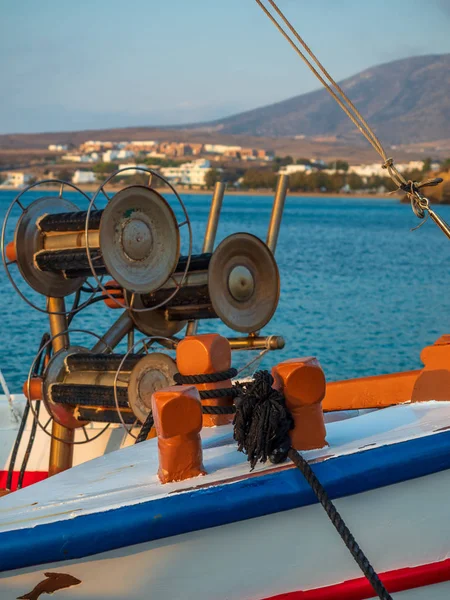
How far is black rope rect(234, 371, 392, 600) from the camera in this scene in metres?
3.09

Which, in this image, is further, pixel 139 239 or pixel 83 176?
pixel 83 176

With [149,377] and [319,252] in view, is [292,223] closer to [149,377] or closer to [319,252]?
[319,252]

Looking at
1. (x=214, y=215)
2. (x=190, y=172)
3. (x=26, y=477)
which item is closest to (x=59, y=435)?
(x=26, y=477)

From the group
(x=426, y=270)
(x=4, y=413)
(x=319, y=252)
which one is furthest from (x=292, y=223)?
(x=4, y=413)

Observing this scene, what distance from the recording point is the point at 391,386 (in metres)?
4.55

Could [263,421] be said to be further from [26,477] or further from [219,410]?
[26,477]

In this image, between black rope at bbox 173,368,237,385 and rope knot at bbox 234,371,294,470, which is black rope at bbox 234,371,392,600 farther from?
black rope at bbox 173,368,237,385

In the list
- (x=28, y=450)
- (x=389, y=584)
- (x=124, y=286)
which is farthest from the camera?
(x=28, y=450)

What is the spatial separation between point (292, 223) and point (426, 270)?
40653 mm

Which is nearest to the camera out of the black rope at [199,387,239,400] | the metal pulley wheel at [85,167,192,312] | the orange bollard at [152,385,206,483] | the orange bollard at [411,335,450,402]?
the orange bollard at [152,385,206,483]

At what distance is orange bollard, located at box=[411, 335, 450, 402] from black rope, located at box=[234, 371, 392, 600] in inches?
40.1

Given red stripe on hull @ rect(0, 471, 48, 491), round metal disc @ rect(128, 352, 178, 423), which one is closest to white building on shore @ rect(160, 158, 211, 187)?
red stripe on hull @ rect(0, 471, 48, 491)

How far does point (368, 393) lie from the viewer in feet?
15.1

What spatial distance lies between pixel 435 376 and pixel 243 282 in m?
1.84
